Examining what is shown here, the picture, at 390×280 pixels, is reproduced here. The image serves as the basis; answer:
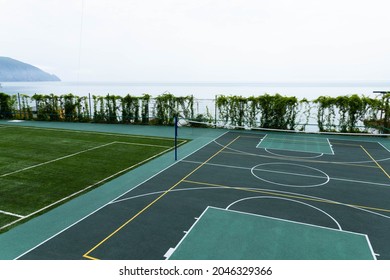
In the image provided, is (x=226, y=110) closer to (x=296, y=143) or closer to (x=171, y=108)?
(x=171, y=108)

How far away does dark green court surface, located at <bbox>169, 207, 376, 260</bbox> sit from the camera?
238 inches

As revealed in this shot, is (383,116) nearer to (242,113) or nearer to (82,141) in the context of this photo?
(242,113)

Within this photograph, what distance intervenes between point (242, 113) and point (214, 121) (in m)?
2.34

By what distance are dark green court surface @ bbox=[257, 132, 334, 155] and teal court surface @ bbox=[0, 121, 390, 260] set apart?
7.74 feet

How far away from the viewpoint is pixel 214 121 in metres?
23.9

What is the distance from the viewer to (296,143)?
57.1 ft

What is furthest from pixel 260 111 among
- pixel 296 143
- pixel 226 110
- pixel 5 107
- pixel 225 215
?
pixel 5 107

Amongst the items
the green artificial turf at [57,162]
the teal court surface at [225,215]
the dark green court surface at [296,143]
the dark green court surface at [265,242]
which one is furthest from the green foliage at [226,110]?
the dark green court surface at [265,242]

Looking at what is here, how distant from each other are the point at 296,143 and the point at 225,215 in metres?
11.0

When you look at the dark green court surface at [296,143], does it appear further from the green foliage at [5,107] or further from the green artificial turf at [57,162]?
the green foliage at [5,107]

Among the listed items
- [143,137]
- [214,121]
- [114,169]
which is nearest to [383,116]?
[214,121]

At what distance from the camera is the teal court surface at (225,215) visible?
6266 millimetres

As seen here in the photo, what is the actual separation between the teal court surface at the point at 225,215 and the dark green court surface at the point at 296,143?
236cm

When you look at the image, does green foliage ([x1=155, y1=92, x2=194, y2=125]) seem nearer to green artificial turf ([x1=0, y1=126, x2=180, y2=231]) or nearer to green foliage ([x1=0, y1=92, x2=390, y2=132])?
green foliage ([x1=0, y1=92, x2=390, y2=132])
